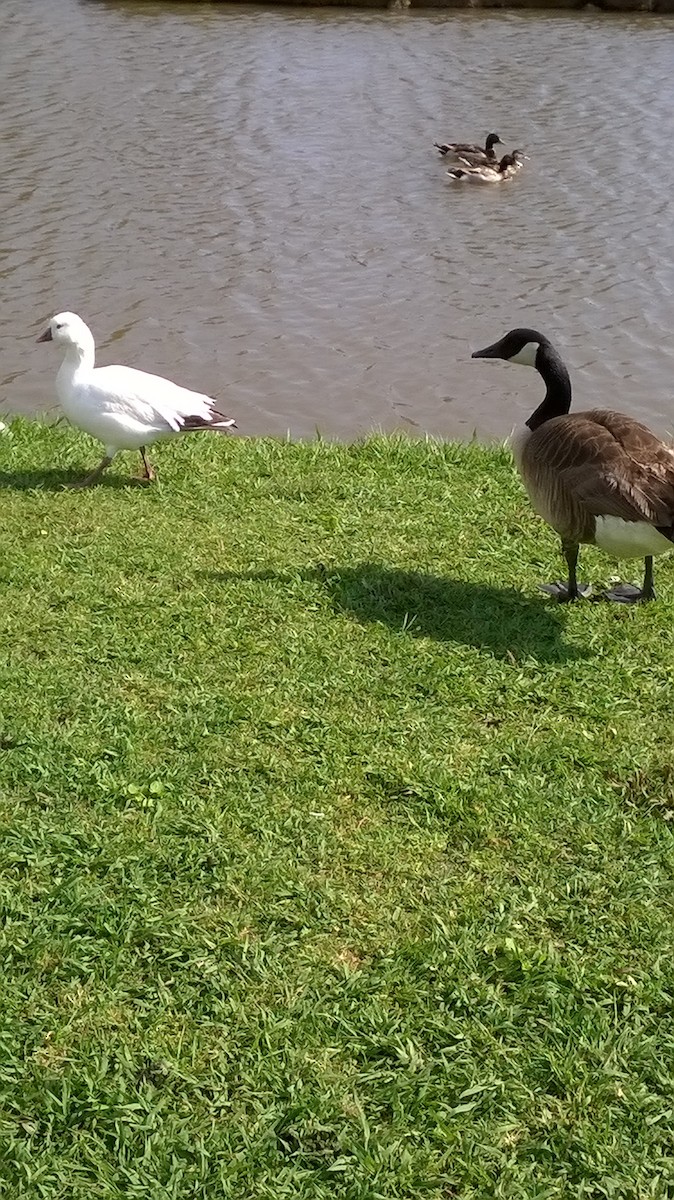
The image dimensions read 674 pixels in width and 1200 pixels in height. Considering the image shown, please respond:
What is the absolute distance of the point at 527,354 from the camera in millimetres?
5750

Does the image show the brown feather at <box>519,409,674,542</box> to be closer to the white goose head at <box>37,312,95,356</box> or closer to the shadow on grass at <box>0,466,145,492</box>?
the shadow on grass at <box>0,466,145,492</box>

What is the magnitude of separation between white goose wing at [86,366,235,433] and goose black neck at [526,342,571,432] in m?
1.80

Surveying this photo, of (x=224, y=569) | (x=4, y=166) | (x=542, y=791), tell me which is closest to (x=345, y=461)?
(x=224, y=569)

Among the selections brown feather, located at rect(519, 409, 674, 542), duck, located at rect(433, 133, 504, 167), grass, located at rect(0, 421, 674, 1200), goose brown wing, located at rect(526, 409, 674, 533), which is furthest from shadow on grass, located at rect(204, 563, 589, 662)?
duck, located at rect(433, 133, 504, 167)

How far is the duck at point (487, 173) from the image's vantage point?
42.7 feet

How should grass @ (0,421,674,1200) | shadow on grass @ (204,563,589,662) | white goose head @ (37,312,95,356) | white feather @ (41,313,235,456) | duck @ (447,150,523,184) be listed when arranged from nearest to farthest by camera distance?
grass @ (0,421,674,1200) < shadow on grass @ (204,563,589,662) < white feather @ (41,313,235,456) < white goose head @ (37,312,95,356) < duck @ (447,150,523,184)

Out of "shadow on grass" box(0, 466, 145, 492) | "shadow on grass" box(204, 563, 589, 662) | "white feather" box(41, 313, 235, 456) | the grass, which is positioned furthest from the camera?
"shadow on grass" box(0, 466, 145, 492)

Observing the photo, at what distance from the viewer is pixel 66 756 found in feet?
13.6

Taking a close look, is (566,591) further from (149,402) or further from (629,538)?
(149,402)

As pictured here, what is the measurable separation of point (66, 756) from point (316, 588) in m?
1.58

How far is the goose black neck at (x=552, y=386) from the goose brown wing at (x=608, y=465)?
32 cm

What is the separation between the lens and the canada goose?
4.66 meters

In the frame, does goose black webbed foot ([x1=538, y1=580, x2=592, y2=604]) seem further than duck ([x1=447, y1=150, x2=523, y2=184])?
No

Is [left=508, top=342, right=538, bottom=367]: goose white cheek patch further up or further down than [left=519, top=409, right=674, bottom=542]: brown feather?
further up
